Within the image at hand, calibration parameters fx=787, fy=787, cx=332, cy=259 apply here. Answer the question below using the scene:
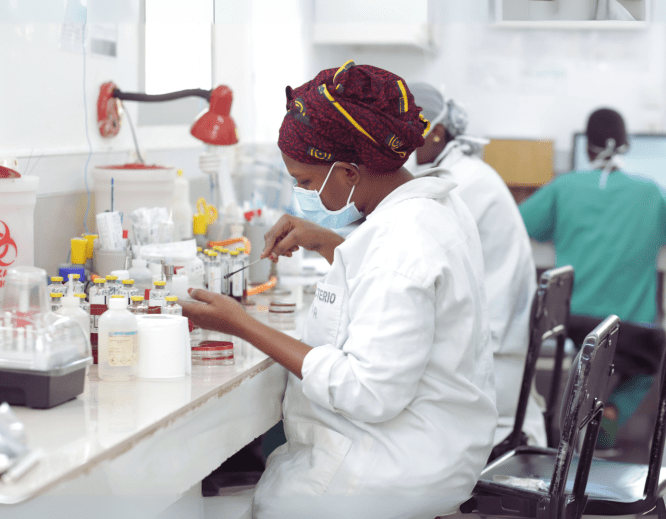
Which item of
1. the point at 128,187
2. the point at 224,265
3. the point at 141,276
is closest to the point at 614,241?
the point at 224,265

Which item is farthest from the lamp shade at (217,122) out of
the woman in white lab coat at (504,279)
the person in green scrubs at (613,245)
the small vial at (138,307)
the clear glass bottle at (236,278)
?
the person in green scrubs at (613,245)

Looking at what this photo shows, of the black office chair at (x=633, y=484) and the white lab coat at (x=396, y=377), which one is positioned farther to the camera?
the black office chair at (x=633, y=484)

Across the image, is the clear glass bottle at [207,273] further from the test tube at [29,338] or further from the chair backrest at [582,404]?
the chair backrest at [582,404]

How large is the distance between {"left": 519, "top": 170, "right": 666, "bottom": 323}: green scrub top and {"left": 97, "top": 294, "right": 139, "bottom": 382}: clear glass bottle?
7.88 ft

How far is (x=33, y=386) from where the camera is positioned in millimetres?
1092

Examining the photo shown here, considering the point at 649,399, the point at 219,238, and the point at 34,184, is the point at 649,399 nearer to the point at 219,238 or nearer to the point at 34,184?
the point at 219,238

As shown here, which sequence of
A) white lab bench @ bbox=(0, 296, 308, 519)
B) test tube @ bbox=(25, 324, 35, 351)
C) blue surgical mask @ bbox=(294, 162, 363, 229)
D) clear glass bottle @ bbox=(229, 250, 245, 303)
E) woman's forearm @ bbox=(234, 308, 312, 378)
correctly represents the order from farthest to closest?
clear glass bottle @ bbox=(229, 250, 245, 303)
blue surgical mask @ bbox=(294, 162, 363, 229)
woman's forearm @ bbox=(234, 308, 312, 378)
test tube @ bbox=(25, 324, 35, 351)
white lab bench @ bbox=(0, 296, 308, 519)

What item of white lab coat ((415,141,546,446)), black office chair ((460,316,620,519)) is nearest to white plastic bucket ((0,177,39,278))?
black office chair ((460,316,620,519))

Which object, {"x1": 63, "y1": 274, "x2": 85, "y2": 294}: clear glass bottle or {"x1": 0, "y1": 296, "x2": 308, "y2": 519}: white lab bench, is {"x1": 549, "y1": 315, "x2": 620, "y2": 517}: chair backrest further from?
{"x1": 63, "y1": 274, "x2": 85, "y2": 294}: clear glass bottle

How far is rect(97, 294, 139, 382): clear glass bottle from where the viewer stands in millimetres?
1244

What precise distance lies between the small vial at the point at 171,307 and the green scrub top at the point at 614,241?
7.53 ft

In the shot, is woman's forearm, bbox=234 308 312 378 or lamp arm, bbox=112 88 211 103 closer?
woman's forearm, bbox=234 308 312 378

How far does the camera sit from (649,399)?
4.03 m

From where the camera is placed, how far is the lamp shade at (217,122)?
2090mm
